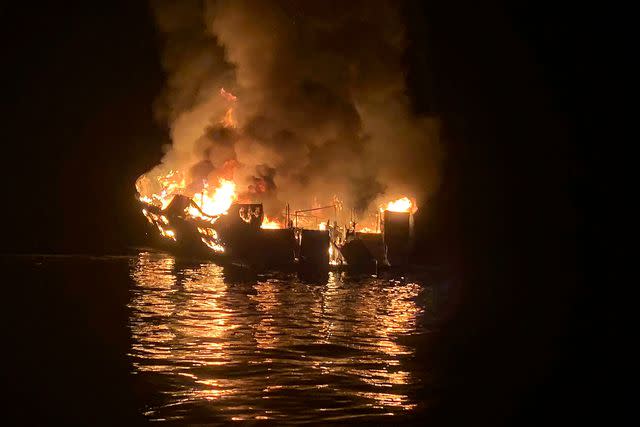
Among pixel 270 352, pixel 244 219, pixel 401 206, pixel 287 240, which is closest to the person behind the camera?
pixel 270 352

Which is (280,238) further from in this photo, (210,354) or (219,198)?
(210,354)

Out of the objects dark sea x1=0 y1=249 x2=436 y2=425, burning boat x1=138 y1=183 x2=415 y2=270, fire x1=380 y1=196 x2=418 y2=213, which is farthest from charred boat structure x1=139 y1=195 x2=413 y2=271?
dark sea x1=0 y1=249 x2=436 y2=425

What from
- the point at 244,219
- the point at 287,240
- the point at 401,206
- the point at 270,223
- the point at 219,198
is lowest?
the point at 287,240

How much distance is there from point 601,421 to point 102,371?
396 inches

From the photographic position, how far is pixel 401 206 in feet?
197

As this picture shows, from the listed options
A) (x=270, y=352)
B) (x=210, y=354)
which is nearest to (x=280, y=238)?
(x=270, y=352)

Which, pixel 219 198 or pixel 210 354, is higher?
pixel 219 198

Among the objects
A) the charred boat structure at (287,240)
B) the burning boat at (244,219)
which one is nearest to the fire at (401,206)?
the burning boat at (244,219)

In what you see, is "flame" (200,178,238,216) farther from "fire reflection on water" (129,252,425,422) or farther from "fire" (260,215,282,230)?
"fire reflection on water" (129,252,425,422)

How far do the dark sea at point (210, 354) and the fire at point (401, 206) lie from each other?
25699 mm

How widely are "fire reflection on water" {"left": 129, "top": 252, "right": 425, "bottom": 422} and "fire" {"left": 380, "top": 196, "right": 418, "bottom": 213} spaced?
84.5 ft

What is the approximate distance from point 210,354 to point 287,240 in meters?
32.8

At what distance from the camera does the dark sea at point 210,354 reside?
1290 centimetres

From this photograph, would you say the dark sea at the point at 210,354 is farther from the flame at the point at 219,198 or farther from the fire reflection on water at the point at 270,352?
the flame at the point at 219,198
